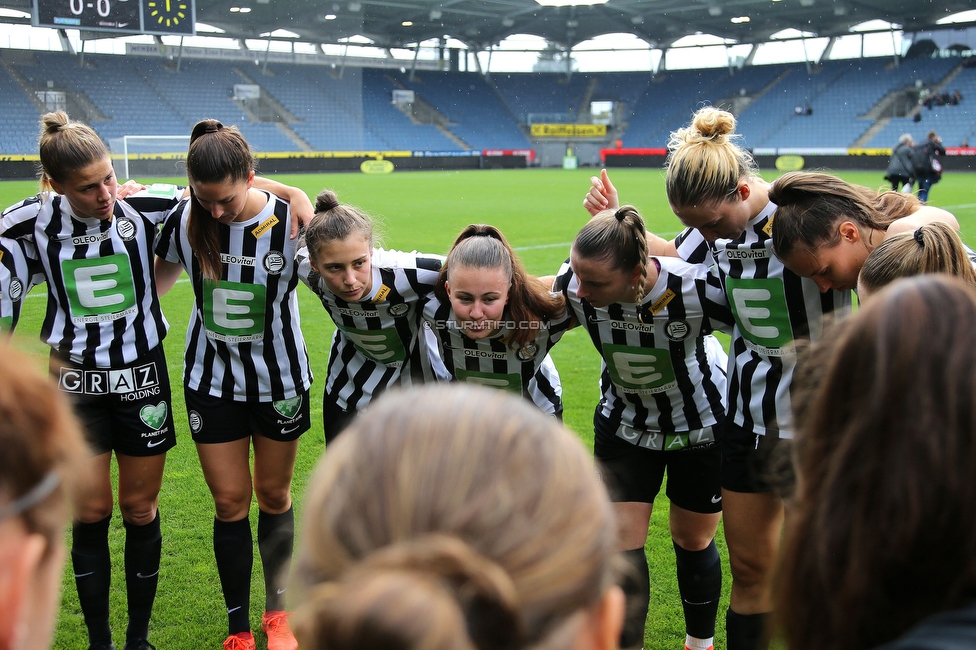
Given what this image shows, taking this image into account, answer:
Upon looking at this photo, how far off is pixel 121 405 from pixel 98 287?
19.1 inches

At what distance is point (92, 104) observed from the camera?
112 ft

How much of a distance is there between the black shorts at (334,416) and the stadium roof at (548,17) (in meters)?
34.9

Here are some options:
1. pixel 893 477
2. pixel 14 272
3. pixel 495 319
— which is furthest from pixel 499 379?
pixel 893 477

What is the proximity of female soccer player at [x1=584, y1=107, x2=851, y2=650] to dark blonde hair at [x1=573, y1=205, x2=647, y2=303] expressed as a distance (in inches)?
7.8

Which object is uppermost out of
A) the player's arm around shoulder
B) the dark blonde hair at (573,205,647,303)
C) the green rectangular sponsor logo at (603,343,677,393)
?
the player's arm around shoulder

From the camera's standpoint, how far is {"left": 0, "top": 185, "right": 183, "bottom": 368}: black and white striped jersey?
123 inches

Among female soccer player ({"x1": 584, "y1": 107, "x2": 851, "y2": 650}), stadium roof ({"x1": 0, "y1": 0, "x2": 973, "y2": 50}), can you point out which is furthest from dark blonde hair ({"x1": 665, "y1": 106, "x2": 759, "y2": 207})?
stadium roof ({"x1": 0, "y1": 0, "x2": 973, "y2": 50})

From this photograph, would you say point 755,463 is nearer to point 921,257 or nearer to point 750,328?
point 750,328

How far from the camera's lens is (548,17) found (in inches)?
1676

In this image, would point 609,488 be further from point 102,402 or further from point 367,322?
point 102,402

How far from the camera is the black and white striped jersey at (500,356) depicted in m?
3.09

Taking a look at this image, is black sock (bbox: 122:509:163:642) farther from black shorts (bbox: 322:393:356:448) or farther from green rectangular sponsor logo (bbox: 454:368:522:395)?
green rectangular sponsor logo (bbox: 454:368:522:395)

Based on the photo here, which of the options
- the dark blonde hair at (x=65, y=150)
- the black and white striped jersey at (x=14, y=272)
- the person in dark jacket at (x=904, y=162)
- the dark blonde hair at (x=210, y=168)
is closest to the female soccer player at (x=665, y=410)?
the dark blonde hair at (x=210, y=168)

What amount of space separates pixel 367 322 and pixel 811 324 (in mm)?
1703
